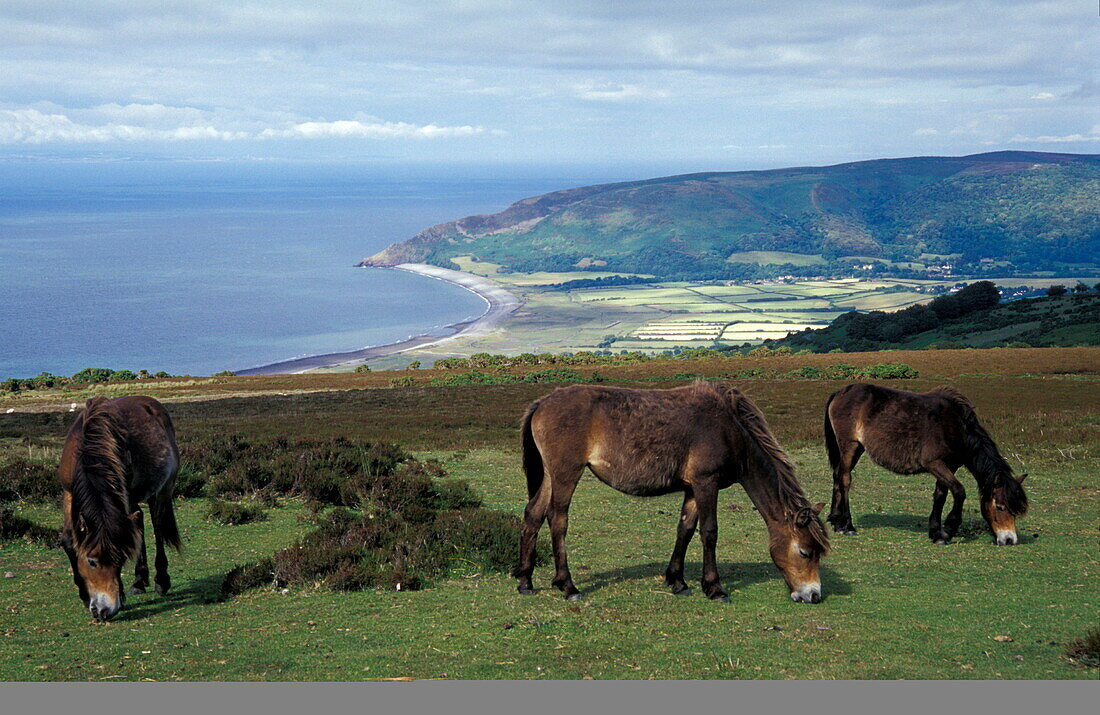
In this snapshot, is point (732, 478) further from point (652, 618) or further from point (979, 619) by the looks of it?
point (979, 619)

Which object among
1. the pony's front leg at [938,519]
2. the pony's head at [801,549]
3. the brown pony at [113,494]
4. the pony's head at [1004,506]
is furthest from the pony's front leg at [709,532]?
the brown pony at [113,494]

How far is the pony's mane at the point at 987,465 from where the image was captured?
41.3 feet

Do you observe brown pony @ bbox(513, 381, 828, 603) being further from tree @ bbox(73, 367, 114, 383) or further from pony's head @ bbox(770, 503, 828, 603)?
tree @ bbox(73, 367, 114, 383)

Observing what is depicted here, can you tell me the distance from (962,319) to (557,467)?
369 ft

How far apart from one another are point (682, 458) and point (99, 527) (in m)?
6.68

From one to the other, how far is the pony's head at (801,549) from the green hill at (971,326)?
7325 centimetres

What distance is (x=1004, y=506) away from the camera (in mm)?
12633

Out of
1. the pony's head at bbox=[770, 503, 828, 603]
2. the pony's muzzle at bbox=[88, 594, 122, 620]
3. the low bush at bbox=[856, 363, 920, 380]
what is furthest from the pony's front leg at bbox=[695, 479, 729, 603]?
the low bush at bbox=[856, 363, 920, 380]

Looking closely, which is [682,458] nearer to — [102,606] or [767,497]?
[767,497]

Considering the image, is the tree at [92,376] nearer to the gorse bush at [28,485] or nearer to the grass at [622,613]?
the gorse bush at [28,485]

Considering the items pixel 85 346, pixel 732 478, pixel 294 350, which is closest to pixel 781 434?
pixel 732 478

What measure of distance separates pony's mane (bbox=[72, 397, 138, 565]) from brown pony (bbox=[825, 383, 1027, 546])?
10847 millimetres

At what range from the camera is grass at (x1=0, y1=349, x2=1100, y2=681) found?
7.68m

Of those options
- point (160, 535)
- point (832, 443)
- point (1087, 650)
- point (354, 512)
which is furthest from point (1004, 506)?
point (160, 535)
